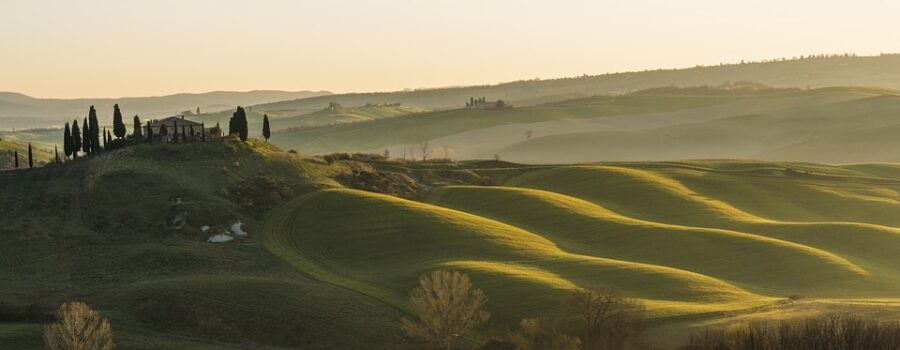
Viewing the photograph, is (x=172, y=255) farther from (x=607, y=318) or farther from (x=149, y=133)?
(x=149, y=133)

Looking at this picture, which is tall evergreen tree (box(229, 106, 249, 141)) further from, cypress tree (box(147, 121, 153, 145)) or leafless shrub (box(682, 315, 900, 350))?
leafless shrub (box(682, 315, 900, 350))

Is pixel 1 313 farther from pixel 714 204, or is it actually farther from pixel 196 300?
pixel 714 204

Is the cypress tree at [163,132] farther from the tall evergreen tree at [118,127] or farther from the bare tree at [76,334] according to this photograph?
the bare tree at [76,334]

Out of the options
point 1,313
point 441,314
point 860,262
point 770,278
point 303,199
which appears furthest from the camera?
point 303,199

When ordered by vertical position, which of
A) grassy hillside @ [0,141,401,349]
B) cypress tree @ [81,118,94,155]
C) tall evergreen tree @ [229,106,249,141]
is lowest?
grassy hillside @ [0,141,401,349]

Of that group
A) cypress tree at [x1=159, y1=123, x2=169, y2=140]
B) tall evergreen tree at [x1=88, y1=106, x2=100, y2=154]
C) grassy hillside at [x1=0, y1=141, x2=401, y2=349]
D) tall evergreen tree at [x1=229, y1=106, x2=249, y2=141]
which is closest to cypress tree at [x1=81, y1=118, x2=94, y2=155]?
tall evergreen tree at [x1=88, y1=106, x2=100, y2=154]

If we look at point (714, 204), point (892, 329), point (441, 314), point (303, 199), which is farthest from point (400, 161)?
point (892, 329)
